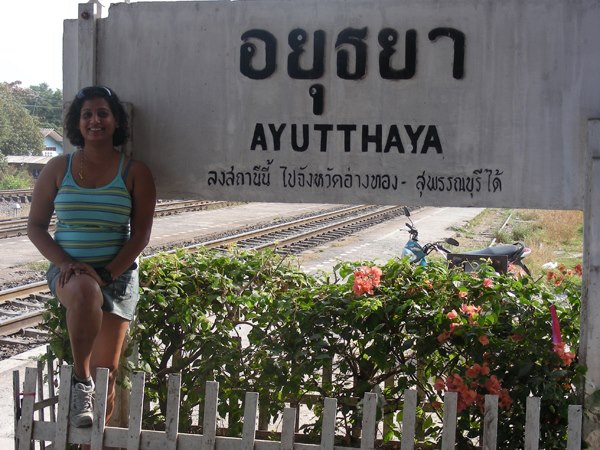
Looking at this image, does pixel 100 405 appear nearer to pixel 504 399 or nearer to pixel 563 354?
pixel 504 399

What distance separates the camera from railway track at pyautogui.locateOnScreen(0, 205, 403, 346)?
9.52m

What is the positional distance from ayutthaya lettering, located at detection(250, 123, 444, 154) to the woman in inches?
24.6

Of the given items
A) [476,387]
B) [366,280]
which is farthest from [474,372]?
[366,280]

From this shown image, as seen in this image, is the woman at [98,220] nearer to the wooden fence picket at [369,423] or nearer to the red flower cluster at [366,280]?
the red flower cluster at [366,280]

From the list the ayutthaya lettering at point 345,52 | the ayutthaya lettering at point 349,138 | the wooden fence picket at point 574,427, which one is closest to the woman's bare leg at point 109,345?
the ayutthaya lettering at point 349,138

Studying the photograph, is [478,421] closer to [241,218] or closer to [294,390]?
[294,390]

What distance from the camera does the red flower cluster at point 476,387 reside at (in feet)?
11.8

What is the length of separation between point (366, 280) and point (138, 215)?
44.0 inches

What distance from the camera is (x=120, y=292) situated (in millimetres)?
3930

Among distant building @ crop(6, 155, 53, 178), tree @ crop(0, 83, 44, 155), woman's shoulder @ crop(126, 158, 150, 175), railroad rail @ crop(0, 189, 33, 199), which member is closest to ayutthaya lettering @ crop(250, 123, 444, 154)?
woman's shoulder @ crop(126, 158, 150, 175)

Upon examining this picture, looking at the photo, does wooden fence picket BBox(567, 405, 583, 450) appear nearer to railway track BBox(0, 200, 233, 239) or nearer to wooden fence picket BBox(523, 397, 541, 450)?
wooden fence picket BBox(523, 397, 541, 450)

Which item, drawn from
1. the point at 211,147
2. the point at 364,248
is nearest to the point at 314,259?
the point at 364,248

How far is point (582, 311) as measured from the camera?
3.64m

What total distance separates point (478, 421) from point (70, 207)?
2.07m
